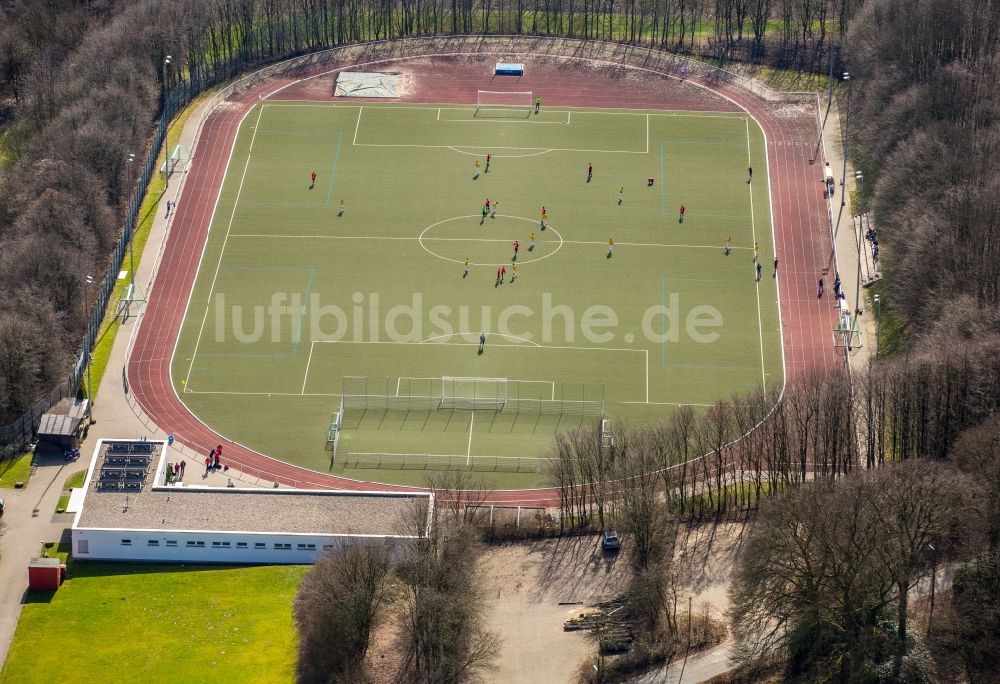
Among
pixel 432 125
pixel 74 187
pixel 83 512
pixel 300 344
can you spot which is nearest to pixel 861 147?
pixel 432 125

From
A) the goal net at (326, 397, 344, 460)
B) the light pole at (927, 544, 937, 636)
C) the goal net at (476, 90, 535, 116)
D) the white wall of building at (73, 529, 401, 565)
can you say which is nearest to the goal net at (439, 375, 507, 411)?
the goal net at (326, 397, 344, 460)

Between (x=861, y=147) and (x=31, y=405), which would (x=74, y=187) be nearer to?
(x=31, y=405)

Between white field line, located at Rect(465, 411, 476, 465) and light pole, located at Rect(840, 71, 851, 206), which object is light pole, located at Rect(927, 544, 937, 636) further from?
light pole, located at Rect(840, 71, 851, 206)

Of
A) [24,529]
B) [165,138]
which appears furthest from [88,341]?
[165,138]

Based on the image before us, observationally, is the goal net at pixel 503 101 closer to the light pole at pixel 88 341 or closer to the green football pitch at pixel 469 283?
the green football pitch at pixel 469 283

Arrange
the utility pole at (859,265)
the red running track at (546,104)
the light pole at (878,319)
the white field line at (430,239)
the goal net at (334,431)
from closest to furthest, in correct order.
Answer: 1. the goal net at (334,431)
2. the red running track at (546,104)
3. the light pole at (878,319)
4. the utility pole at (859,265)
5. the white field line at (430,239)

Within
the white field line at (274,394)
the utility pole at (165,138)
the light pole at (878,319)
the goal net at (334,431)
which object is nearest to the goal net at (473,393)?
the goal net at (334,431)

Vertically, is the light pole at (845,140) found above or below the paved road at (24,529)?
above

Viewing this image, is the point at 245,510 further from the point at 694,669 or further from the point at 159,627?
the point at 694,669

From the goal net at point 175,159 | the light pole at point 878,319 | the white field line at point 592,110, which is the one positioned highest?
the white field line at point 592,110
